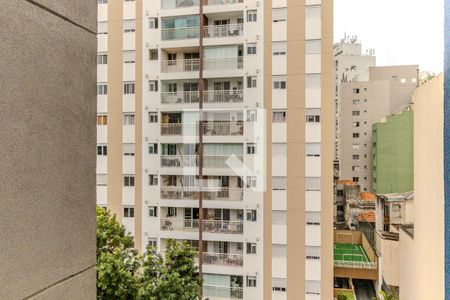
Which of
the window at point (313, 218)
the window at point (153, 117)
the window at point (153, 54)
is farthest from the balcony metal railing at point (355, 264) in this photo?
the window at point (153, 54)

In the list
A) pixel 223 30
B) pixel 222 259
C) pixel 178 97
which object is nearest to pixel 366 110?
pixel 223 30

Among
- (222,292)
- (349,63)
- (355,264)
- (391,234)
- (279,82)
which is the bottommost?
(222,292)

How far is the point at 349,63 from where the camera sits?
3.96 metres

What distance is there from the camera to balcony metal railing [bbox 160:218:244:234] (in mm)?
4105

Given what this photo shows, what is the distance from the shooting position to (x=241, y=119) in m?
4.11

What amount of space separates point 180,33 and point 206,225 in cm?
216

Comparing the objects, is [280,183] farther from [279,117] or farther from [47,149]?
[47,149]

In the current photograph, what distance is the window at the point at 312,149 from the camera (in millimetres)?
3855

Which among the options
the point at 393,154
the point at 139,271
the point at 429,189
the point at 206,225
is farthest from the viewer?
the point at 206,225

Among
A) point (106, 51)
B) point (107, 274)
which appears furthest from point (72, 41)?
point (106, 51)

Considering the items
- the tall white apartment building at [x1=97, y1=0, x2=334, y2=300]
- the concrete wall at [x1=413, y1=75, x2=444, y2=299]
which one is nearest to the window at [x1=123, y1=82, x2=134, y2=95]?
the tall white apartment building at [x1=97, y1=0, x2=334, y2=300]

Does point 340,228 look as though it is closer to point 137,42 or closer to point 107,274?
point 107,274

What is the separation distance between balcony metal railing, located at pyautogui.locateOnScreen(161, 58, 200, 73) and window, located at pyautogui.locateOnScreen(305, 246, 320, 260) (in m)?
2.26

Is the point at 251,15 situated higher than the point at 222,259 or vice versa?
the point at 251,15
